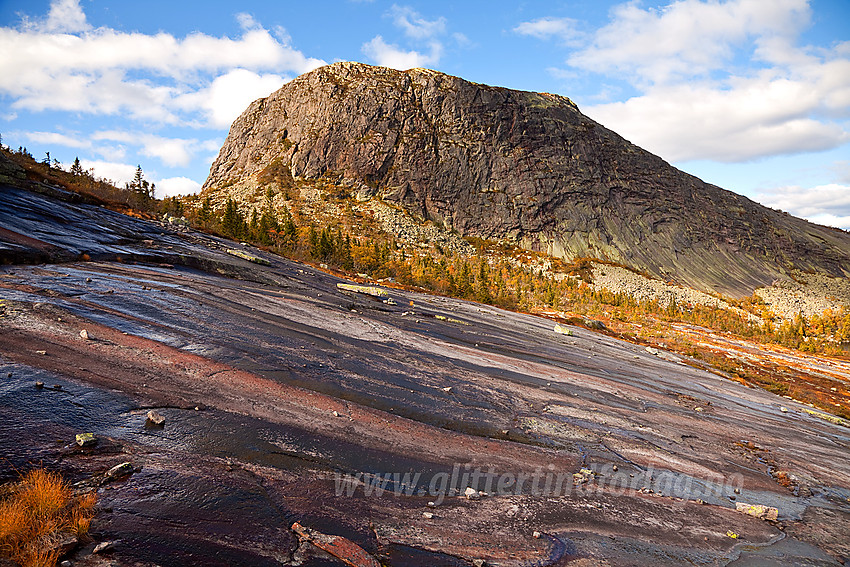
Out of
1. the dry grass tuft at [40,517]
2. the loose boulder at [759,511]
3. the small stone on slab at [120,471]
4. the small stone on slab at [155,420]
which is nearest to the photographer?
the dry grass tuft at [40,517]

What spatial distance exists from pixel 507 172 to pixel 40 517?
16799 cm

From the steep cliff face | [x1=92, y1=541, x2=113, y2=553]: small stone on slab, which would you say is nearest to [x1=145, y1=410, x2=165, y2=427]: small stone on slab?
[x1=92, y1=541, x2=113, y2=553]: small stone on slab

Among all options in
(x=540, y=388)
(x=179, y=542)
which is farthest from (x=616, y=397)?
(x=179, y=542)

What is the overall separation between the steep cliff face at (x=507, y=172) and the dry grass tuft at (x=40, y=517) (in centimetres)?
14521

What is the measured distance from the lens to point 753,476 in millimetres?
12078

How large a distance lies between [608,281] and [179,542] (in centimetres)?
13756

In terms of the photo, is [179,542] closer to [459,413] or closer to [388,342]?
[459,413]

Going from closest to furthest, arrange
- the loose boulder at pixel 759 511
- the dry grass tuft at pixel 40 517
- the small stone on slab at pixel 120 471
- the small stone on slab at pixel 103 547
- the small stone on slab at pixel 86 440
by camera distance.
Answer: the dry grass tuft at pixel 40 517 → the small stone on slab at pixel 103 547 → the small stone on slab at pixel 120 471 → the small stone on slab at pixel 86 440 → the loose boulder at pixel 759 511

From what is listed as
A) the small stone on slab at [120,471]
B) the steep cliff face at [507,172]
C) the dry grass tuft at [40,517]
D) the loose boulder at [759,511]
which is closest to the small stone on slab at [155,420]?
the small stone on slab at [120,471]

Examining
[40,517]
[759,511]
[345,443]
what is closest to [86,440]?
[40,517]

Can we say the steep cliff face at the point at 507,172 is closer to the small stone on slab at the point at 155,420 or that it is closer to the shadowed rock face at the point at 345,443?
the shadowed rock face at the point at 345,443

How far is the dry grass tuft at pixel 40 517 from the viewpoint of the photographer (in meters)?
4.21

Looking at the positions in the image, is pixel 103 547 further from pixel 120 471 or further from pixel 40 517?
pixel 120 471

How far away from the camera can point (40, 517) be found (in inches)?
182
